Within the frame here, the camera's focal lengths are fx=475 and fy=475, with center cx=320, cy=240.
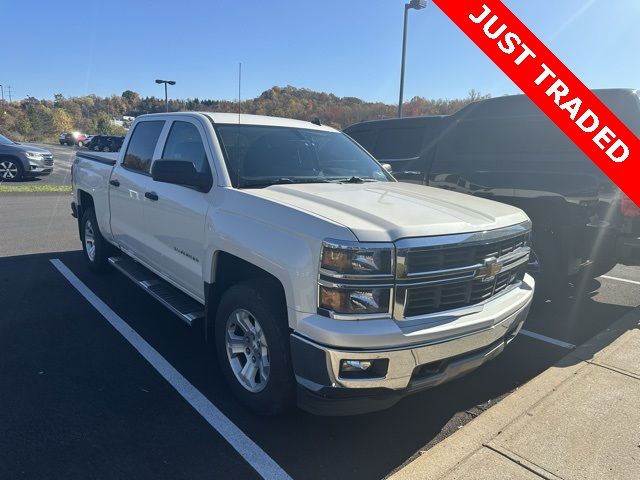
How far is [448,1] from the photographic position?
17.9ft

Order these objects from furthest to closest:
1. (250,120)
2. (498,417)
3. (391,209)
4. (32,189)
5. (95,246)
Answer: (32,189), (95,246), (250,120), (498,417), (391,209)

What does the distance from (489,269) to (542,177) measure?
2.67m

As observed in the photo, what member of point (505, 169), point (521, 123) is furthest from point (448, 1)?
point (505, 169)

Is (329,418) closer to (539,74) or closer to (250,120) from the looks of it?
(250,120)

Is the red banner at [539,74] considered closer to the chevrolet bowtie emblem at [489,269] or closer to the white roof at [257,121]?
the white roof at [257,121]

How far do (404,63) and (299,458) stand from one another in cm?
1451

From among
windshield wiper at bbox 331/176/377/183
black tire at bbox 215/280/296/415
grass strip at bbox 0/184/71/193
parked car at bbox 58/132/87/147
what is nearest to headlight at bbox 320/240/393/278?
black tire at bbox 215/280/296/415

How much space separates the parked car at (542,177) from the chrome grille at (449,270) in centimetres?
212

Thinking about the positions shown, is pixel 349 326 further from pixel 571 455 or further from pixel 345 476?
pixel 571 455

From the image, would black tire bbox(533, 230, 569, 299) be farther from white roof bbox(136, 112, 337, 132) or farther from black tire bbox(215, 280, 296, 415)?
Answer: black tire bbox(215, 280, 296, 415)

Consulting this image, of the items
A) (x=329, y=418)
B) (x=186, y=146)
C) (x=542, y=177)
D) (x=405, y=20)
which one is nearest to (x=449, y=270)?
(x=329, y=418)

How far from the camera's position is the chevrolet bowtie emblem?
9.37 ft

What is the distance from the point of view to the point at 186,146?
4031mm

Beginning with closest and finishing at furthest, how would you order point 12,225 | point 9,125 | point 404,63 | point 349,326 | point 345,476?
1. point 349,326
2. point 345,476
3. point 12,225
4. point 404,63
5. point 9,125
